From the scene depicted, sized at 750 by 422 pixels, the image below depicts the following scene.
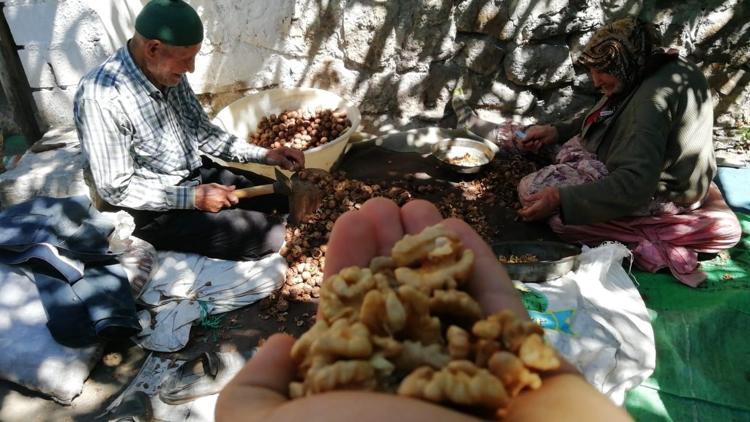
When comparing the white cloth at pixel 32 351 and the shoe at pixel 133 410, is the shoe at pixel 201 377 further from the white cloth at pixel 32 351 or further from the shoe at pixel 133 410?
the white cloth at pixel 32 351

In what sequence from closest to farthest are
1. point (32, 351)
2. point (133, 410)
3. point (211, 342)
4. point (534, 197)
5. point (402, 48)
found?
point (133, 410) < point (32, 351) < point (211, 342) < point (534, 197) < point (402, 48)

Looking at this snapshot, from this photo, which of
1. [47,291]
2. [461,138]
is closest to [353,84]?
[461,138]

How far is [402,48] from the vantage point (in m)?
4.64

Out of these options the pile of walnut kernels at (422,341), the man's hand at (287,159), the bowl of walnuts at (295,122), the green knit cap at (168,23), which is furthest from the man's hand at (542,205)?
the green knit cap at (168,23)

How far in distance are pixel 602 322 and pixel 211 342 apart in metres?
2.23

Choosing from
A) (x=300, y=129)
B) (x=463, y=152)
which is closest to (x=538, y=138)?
(x=463, y=152)

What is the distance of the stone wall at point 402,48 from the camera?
411 centimetres

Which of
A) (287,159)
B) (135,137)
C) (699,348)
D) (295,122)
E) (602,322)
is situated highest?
(135,137)

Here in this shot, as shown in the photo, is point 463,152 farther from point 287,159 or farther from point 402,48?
point 287,159

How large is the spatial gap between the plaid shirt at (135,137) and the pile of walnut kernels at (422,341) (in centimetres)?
207

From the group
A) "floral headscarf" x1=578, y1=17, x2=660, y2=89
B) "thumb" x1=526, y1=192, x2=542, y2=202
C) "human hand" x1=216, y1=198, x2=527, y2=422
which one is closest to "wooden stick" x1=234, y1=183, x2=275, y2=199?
"human hand" x1=216, y1=198, x2=527, y2=422

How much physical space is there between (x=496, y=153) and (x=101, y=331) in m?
3.52

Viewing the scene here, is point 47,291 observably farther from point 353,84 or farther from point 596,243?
point 596,243

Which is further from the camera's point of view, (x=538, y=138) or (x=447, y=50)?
(x=447, y=50)
